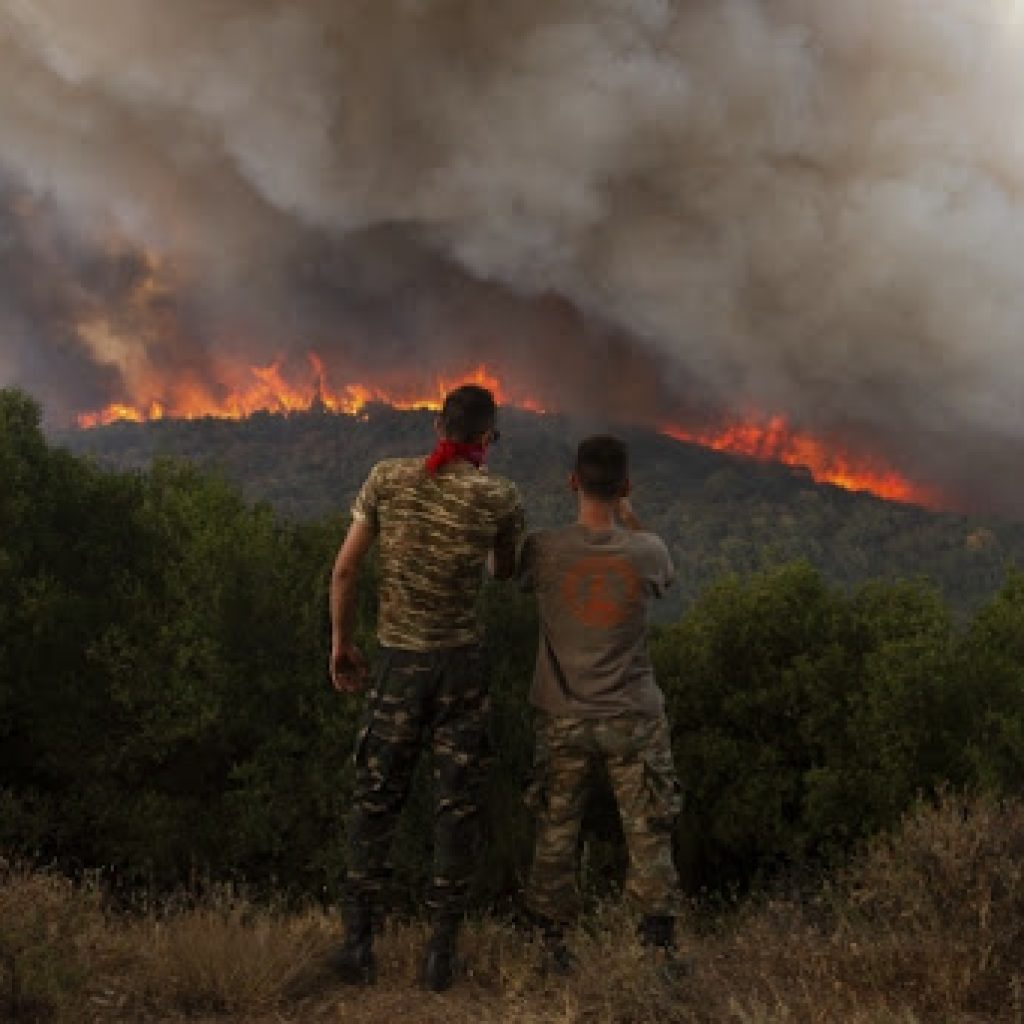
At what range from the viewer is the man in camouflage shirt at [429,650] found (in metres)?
5.56

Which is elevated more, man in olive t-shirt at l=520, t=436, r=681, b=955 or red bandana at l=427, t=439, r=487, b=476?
red bandana at l=427, t=439, r=487, b=476

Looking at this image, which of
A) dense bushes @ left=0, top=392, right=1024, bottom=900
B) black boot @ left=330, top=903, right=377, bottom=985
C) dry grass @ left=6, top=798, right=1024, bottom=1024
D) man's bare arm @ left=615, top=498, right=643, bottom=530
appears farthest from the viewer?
dense bushes @ left=0, top=392, right=1024, bottom=900

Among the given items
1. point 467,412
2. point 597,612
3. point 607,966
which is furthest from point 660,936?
point 467,412

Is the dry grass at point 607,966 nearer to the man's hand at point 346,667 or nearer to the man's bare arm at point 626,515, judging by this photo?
the man's hand at point 346,667

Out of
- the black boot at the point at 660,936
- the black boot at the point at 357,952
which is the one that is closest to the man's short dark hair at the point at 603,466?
the black boot at the point at 660,936

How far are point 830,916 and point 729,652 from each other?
48.3 ft

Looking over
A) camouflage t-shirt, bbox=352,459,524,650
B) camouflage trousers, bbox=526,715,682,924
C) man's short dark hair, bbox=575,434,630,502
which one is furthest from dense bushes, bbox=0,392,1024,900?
man's short dark hair, bbox=575,434,630,502

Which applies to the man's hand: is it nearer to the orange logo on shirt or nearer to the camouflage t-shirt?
the camouflage t-shirt

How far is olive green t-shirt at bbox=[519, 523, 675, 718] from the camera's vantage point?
5.70 meters

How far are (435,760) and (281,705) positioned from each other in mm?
14705

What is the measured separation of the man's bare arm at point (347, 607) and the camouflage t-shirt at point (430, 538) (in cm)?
11

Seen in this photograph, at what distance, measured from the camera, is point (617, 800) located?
5.80 m

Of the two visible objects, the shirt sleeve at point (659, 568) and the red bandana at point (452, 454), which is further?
the shirt sleeve at point (659, 568)

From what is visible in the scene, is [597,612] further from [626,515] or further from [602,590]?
[626,515]
